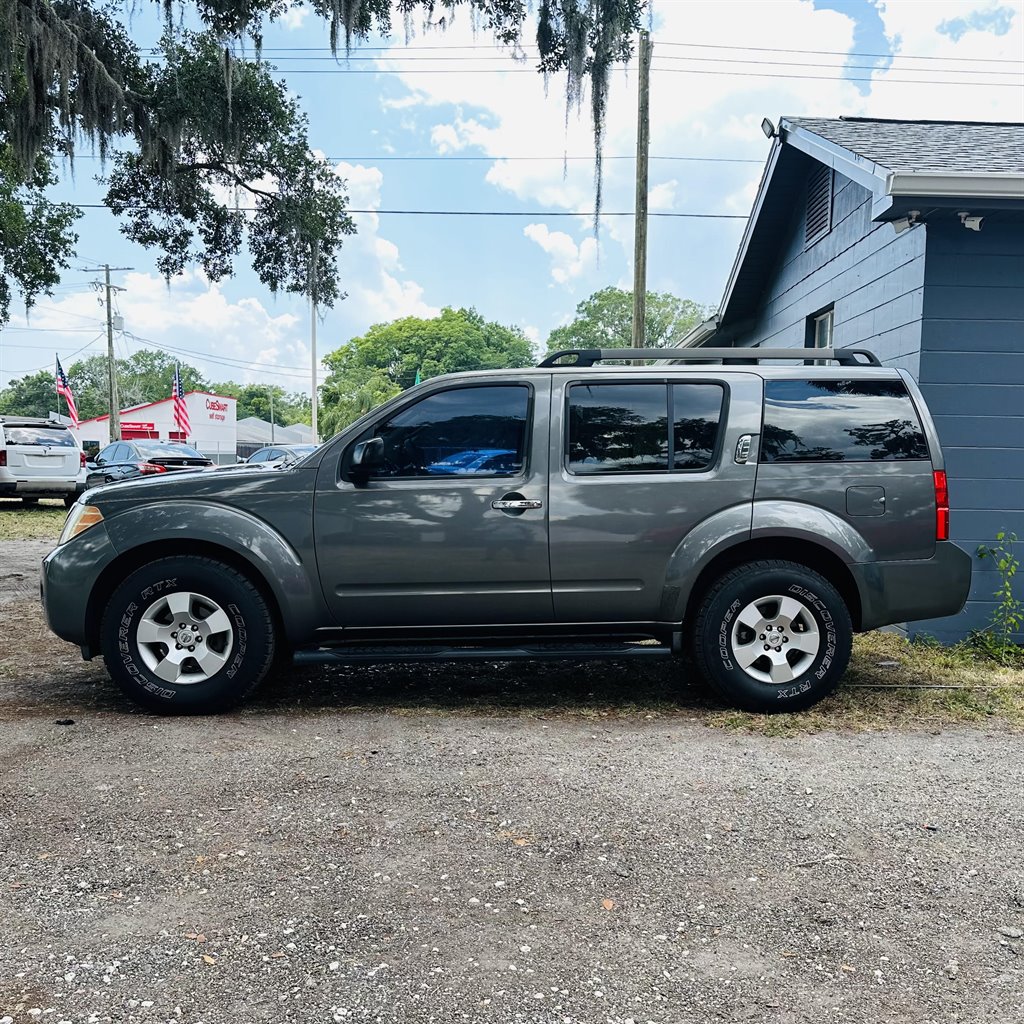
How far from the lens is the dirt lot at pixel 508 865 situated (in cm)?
250

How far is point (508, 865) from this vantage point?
128 inches

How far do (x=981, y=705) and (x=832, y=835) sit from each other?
2.41m

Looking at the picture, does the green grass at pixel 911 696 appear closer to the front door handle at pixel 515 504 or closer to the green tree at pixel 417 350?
the front door handle at pixel 515 504

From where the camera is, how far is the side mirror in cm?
498

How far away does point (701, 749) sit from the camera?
14.9 feet

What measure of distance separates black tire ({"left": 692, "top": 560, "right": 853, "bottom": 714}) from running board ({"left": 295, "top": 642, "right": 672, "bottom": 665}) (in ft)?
1.05

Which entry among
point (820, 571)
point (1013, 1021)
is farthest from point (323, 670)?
point (1013, 1021)

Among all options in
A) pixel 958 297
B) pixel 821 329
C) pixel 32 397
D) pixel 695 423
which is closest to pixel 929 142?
pixel 958 297

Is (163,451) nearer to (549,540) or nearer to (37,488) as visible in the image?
(37,488)

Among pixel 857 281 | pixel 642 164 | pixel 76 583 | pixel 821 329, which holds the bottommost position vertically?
pixel 76 583

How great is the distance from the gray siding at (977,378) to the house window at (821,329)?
252 centimetres

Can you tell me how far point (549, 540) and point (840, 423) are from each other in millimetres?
1766

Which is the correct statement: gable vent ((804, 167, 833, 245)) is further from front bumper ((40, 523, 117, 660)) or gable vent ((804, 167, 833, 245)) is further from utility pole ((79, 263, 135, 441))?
utility pole ((79, 263, 135, 441))

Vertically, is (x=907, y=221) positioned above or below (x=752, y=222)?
below
